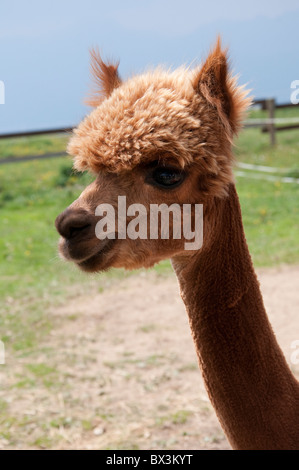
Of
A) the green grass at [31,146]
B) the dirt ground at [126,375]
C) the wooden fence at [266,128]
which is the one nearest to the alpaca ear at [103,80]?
the dirt ground at [126,375]

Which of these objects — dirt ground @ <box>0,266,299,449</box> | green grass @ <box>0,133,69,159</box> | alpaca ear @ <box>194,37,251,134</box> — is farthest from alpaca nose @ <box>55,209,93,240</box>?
green grass @ <box>0,133,69,159</box>

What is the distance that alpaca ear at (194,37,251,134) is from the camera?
1816 mm

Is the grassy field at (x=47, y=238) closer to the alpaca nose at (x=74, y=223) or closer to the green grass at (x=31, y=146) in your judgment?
the alpaca nose at (x=74, y=223)

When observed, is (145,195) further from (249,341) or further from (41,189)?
(41,189)

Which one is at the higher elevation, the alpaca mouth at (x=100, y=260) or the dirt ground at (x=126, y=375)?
the alpaca mouth at (x=100, y=260)

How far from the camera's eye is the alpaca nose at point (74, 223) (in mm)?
1701

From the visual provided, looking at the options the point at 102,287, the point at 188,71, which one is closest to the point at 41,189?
the point at 102,287

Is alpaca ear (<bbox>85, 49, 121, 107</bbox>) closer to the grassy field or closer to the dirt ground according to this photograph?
the grassy field

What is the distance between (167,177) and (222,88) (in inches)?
14.8

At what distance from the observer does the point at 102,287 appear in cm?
595

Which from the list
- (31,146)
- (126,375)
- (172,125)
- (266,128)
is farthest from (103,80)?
(31,146)

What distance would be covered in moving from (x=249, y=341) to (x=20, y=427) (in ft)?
7.38

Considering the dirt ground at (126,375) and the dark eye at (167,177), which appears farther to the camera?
the dirt ground at (126,375)
